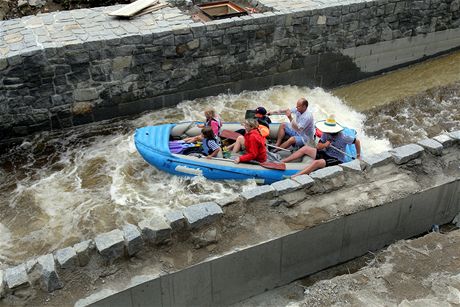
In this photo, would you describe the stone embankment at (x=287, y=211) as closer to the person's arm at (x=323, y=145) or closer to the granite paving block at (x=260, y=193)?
the granite paving block at (x=260, y=193)

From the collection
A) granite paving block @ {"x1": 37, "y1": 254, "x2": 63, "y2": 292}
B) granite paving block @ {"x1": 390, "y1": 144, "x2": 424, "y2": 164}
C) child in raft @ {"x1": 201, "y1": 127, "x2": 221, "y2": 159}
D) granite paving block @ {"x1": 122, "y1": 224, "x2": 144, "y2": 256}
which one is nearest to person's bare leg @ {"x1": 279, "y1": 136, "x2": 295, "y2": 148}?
child in raft @ {"x1": 201, "y1": 127, "x2": 221, "y2": 159}

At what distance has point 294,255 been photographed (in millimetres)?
5910

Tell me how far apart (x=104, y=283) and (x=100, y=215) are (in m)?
3.25

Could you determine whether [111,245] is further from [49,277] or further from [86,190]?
[86,190]

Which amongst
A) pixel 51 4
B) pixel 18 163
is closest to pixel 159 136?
pixel 18 163

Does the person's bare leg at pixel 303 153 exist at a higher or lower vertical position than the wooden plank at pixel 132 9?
lower

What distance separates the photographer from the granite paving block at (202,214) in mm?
5570

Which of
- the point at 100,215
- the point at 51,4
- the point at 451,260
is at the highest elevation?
the point at 51,4

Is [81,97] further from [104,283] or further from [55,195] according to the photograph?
[104,283]

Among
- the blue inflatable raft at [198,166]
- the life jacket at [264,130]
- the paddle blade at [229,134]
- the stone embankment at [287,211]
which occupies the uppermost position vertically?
the stone embankment at [287,211]

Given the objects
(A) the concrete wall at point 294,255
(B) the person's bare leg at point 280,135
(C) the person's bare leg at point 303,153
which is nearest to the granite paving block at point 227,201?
(A) the concrete wall at point 294,255

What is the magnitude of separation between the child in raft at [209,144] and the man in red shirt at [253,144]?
1.41 ft

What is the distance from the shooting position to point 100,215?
820cm

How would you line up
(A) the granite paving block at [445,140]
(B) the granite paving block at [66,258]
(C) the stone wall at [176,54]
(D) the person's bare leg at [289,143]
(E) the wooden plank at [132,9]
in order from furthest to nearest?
(E) the wooden plank at [132,9] → (C) the stone wall at [176,54] → (D) the person's bare leg at [289,143] → (A) the granite paving block at [445,140] → (B) the granite paving block at [66,258]
